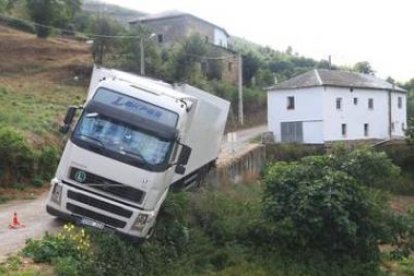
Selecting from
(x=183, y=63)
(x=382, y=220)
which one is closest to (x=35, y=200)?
(x=382, y=220)

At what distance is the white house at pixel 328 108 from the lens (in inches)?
1898

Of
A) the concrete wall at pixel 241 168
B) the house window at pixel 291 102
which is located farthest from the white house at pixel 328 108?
the concrete wall at pixel 241 168

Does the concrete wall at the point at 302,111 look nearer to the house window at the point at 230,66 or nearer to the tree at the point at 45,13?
the house window at the point at 230,66

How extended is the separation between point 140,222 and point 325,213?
7.48 metres

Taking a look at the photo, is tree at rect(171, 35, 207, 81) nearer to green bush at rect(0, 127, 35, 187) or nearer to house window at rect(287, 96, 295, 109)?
house window at rect(287, 96, 295, 109)

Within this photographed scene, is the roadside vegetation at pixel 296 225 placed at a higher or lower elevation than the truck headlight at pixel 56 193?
lower

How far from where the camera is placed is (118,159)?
1443cm

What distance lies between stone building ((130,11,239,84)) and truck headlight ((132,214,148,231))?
45497 millimetres

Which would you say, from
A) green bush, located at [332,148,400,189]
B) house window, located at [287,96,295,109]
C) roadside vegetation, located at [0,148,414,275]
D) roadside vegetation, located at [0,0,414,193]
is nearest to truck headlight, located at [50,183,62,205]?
roadside vegetation, located at [0,148,414,275]

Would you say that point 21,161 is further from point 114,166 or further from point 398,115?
point 398,115

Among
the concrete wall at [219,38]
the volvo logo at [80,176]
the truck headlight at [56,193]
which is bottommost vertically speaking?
the truck headlight at [56,193]

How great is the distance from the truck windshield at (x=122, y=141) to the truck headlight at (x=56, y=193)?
1.19 meters

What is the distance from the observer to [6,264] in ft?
38.0

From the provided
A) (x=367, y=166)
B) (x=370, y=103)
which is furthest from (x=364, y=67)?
(x=367, y=166)
